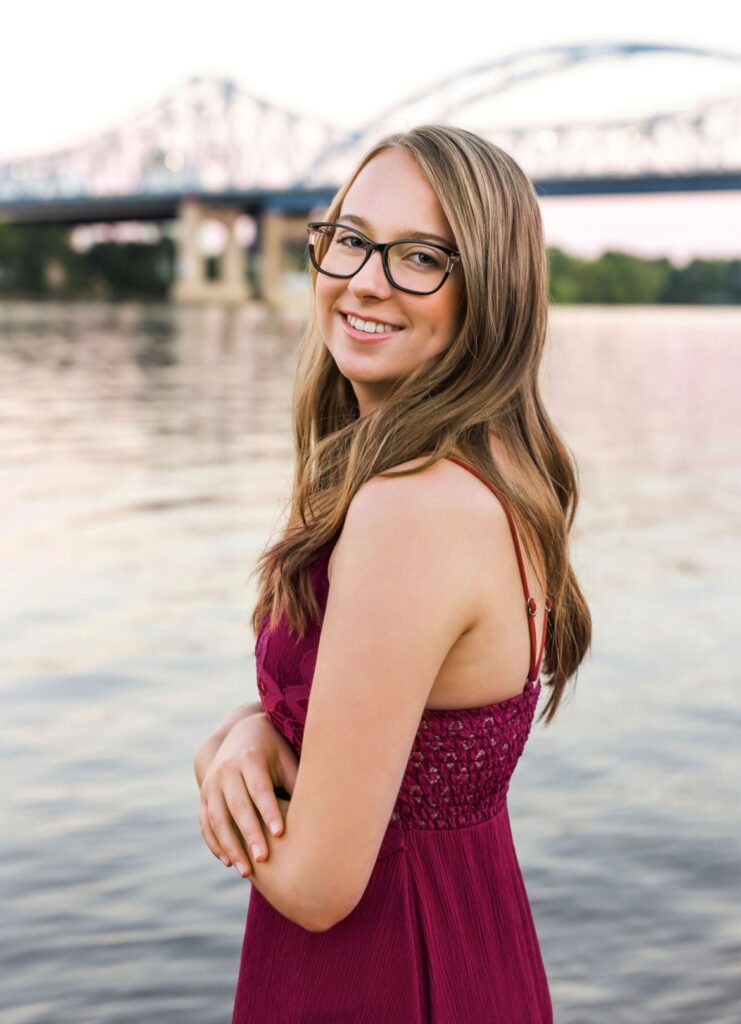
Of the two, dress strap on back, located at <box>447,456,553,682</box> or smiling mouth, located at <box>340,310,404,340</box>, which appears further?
smiling mouth, located at <box>340,310,404,340</box>

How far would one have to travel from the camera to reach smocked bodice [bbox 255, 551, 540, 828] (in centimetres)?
169

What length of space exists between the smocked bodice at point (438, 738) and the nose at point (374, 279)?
354mm

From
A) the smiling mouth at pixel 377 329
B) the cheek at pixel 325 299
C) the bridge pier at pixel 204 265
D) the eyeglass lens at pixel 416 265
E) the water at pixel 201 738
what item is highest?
the bridge pier at pixel 204 265

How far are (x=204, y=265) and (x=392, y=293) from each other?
89439 millimetres

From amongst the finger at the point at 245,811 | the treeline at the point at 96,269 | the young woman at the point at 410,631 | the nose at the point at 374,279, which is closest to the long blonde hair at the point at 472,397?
the young woman at the point at 410,631

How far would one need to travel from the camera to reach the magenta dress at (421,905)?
5.62 feet

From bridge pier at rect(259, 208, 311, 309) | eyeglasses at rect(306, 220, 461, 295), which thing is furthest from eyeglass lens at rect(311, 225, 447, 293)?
bridge pier at rect(259, 208, 311, 309)

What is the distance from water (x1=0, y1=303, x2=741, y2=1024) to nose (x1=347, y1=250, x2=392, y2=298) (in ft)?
1.55

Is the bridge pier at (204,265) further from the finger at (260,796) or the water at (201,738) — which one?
the finger at (260,796)

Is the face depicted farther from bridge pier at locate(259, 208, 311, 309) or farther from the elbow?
bridge pier at locate(259, 208, 311, 309)

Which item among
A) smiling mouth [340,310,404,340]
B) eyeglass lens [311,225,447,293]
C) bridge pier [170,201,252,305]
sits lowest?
smiling mouth [340,310,404,340]

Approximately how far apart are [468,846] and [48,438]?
499 inches

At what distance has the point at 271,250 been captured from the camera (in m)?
84.6

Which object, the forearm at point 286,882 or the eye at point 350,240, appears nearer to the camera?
the forearm at point 286,882
